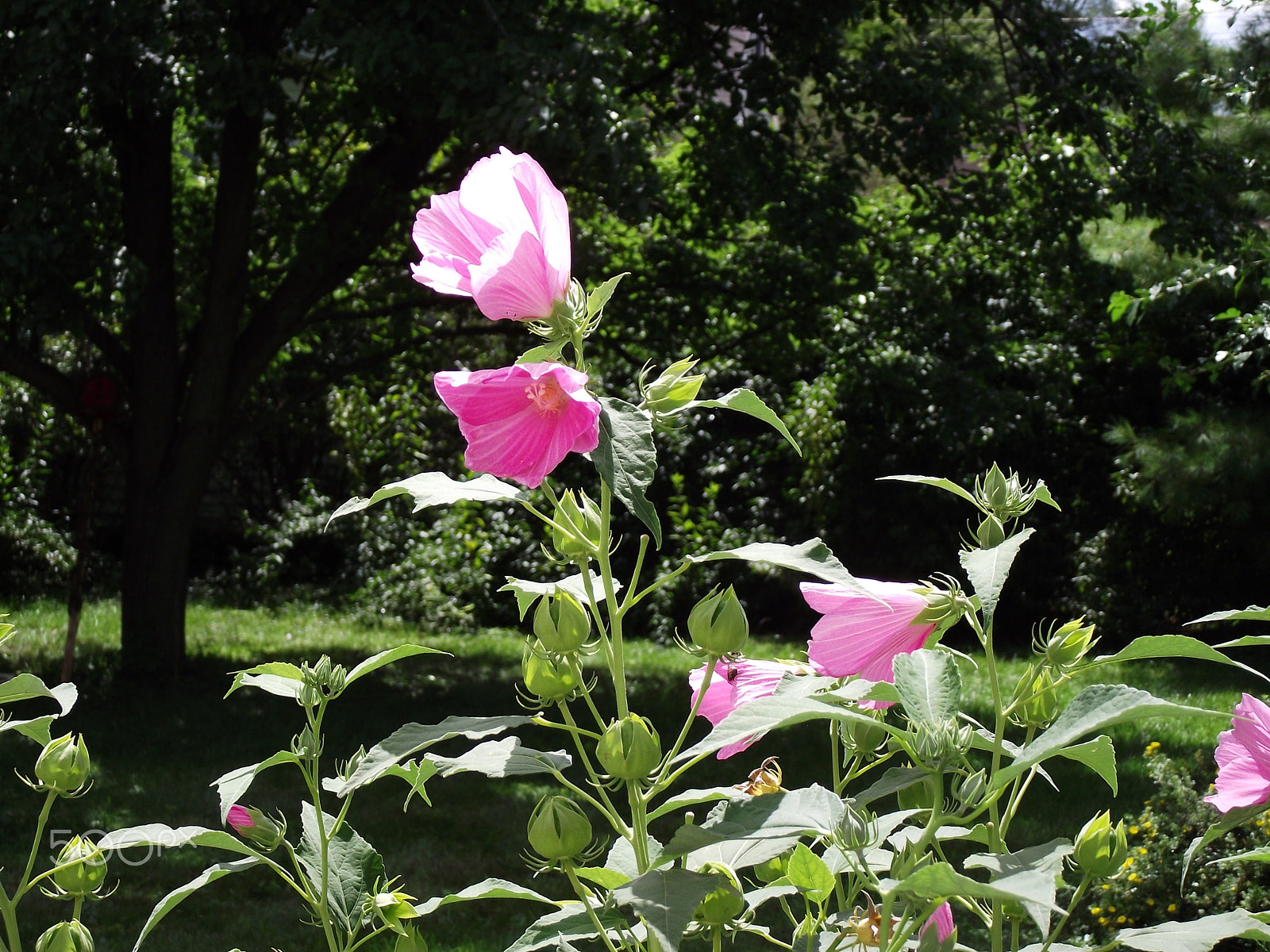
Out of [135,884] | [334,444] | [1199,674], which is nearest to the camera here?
[135,884]

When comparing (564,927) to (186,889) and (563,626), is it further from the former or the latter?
(186,889)

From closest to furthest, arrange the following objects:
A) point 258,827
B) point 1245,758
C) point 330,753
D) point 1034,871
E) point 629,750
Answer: point 1034,871 < point 629,750 < point 1245,758 < point 258,827 < point 330,753

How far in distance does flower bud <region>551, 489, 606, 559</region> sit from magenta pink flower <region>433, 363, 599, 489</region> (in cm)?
3

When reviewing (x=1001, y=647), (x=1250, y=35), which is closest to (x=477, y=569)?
(x=1001, y=647)

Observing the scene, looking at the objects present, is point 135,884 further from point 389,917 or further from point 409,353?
point 409,353

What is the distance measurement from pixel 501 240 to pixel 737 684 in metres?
0.34

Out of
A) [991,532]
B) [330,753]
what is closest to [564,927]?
[991,532]

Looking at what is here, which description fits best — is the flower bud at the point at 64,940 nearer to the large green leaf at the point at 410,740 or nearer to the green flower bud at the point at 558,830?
the large green leaf at the point at 410,740

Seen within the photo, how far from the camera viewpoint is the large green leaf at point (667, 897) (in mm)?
516

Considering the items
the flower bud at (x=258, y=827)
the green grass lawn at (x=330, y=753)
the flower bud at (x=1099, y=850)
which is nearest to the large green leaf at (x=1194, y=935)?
the flower bud at (x=1099, y=850)

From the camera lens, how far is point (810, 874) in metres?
0.62

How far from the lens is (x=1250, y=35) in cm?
579

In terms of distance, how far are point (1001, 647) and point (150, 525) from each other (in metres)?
4.98

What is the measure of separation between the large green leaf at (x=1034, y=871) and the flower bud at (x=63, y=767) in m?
0.57
